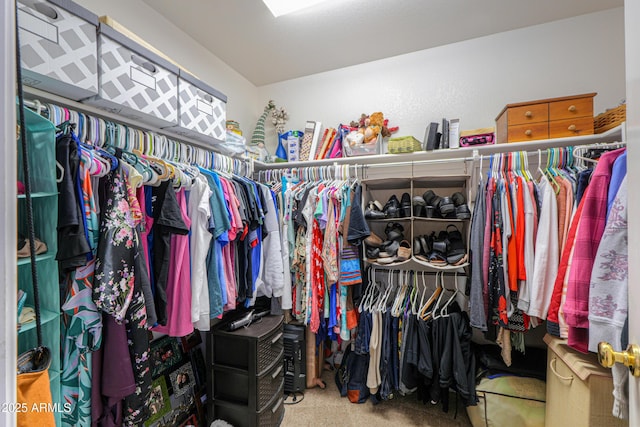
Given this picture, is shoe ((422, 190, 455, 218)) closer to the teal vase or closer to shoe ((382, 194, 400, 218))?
shoe ((382, 194, 400, 218))

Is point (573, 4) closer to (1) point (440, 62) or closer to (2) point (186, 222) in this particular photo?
(1) point (440, 62)

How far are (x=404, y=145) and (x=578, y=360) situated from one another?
152 cm

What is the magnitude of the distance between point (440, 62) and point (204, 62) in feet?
6.34

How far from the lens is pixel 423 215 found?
6.36ft

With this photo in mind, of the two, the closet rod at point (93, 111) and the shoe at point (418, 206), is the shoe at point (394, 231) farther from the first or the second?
the closet rod at point (93, 111)

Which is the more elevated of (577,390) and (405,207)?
(405,207)

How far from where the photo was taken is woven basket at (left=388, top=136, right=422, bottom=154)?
6.64ft

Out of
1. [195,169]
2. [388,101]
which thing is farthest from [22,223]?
[388,101]

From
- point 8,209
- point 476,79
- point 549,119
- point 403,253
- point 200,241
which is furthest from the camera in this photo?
point 476,79

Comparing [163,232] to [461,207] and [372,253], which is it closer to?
[372,253]

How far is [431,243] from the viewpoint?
6.57 feet

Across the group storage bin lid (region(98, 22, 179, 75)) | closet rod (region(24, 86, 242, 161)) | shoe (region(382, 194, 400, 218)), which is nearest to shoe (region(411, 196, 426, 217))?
shoe (region(382, 194, 400, 218))

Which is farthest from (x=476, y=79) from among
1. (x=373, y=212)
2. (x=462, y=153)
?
(x=373, y=212)

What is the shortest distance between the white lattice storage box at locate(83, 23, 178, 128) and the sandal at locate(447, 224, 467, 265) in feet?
6.25
